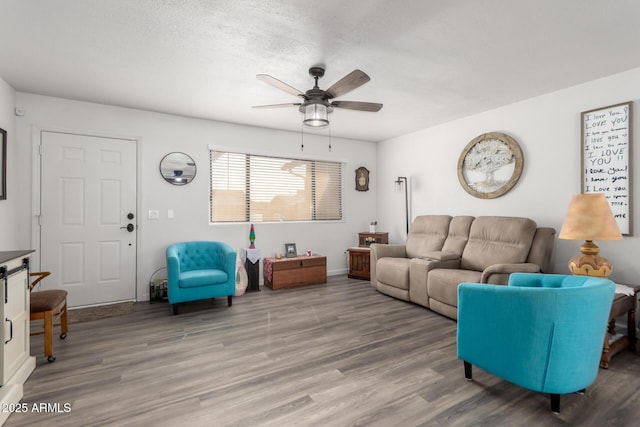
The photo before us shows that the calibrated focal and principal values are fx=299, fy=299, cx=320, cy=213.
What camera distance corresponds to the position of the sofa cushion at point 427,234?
4262 millimetres

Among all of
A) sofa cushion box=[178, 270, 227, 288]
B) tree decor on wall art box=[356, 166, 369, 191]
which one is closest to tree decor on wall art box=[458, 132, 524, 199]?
tree decor on wall art box=[356, 166, 369, 191]

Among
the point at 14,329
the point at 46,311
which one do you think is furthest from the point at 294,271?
the point at 14,329

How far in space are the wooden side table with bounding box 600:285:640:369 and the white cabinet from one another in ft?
13.2

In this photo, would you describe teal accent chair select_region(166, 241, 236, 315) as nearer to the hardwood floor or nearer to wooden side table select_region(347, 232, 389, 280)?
the hardwood floor

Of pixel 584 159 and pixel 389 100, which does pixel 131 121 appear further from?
pixel 584 159

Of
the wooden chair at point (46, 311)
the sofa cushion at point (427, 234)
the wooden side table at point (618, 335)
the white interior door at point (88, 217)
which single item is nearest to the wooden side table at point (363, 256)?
the sofa cushion at point (427, 234)

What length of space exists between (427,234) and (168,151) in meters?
3.92

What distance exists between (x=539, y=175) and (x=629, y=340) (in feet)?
5.97

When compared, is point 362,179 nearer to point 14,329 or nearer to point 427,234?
point 427,234

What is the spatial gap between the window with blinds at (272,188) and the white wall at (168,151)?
0.53 feet

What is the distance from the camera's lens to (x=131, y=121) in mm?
3949

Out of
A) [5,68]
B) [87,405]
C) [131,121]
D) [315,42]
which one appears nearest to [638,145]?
[315,42]

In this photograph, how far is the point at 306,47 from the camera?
2.45 m

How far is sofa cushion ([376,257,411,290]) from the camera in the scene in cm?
385
